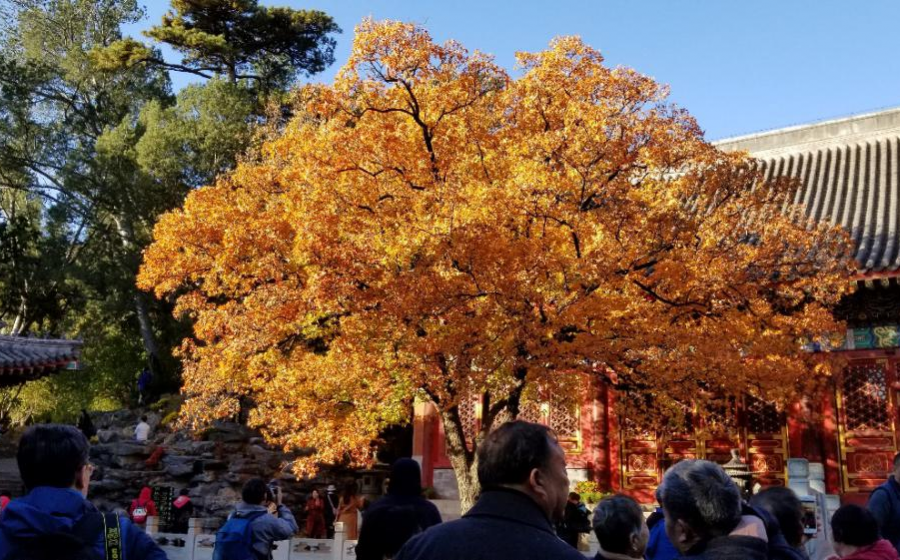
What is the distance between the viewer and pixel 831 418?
60.9ft

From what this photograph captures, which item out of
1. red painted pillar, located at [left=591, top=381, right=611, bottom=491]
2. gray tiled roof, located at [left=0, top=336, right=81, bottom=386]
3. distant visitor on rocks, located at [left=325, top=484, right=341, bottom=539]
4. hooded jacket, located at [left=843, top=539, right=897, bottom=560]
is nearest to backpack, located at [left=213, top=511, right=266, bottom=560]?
hooded jacket, located at [left=843, top=539, right=897, bottom=560]

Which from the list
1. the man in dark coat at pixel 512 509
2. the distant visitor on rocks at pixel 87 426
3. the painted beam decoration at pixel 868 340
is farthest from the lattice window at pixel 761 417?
the distant visitor on rocks at pixel 87 426

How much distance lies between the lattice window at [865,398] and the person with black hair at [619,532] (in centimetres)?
1685

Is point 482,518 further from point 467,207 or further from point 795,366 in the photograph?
point 795,366

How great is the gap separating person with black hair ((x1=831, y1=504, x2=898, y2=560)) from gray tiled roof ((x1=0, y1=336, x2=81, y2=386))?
16842mm

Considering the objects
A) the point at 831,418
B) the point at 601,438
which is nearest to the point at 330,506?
the point at 601,438

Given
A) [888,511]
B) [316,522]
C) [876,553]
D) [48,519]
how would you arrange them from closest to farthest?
[48,519] < [876,553] < [888,511] < [316,522]

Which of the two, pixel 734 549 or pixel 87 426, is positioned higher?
pixel 87 426

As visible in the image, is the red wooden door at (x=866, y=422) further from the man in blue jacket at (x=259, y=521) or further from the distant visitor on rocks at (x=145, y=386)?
the distant visitor on rocks at (x=145, y=386)

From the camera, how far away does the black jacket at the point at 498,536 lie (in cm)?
225

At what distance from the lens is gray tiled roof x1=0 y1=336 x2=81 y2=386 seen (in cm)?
1723

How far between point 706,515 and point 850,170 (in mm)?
22525

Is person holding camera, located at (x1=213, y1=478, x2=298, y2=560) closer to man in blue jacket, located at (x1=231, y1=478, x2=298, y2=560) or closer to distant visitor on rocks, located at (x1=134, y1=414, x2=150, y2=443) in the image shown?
man in blue jacket, located at (x1=231, y1=478, x2=298, y2=560)

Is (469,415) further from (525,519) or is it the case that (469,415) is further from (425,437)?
(525,519)
